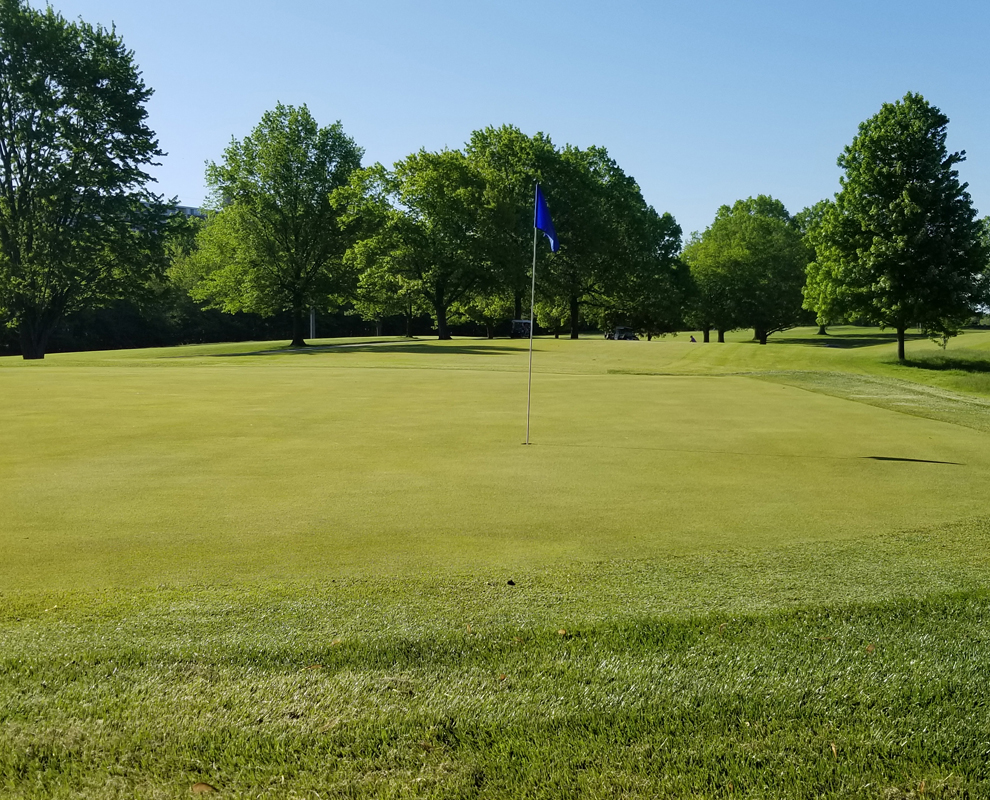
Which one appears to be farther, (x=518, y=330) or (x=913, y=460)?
(x=518, y=330)

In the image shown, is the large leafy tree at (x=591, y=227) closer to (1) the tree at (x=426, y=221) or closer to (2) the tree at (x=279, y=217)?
(1) the tree at (x=426, y=221)

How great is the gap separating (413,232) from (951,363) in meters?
33.3

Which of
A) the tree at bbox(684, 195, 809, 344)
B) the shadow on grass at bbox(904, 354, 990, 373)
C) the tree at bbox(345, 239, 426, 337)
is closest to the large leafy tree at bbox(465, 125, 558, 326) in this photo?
the tree at bbox(345, 239, 426, 337)

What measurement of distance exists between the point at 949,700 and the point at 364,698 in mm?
2736

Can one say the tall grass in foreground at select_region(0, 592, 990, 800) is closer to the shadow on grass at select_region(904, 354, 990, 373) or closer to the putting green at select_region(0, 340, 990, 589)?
the putting green at select_region(0, 340, 990, 589)

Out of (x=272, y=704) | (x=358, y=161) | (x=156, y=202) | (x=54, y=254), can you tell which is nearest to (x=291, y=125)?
(x=358, y=161)

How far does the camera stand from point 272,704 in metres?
3.82

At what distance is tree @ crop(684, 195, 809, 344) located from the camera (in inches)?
2896

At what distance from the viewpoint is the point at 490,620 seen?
4785 mm

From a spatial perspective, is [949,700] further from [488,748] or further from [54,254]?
[54,254]

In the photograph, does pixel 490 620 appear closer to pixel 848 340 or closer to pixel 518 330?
pixel 518 330

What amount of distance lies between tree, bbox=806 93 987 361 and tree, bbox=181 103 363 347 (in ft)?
106

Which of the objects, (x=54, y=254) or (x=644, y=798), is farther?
(x=54, y=254)

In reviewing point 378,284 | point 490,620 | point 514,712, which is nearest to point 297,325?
point 378,284
